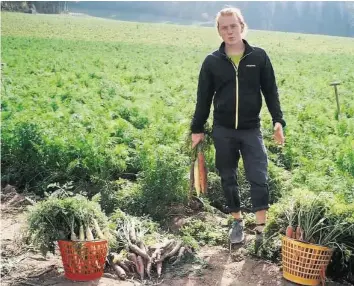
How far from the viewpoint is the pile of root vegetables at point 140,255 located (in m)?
A: 4.97

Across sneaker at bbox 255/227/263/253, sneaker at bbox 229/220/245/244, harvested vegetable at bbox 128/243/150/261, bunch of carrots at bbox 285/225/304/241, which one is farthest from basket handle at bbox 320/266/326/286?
harvested vegetable at bbox 128/243/150/261

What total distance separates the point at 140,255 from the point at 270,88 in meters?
1.98

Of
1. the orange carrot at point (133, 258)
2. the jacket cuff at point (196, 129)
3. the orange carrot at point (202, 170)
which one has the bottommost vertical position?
the orange carrot at point (133, 258)

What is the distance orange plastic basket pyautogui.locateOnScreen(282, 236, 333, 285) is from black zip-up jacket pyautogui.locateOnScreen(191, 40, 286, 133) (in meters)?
1.21

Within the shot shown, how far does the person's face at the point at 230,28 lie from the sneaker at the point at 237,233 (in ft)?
6.05

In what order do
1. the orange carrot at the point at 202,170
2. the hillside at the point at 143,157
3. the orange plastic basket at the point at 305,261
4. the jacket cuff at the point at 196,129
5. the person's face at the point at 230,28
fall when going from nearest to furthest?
the orange plastic basket at the point at 305,261 < the person's face at the point at 230,28 < the jacket cuff at the point at 196,129 < the orange carrot at the point at 202,170 < the hillside at the point at 143,157

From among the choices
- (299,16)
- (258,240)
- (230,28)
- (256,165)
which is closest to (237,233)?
(258,240)

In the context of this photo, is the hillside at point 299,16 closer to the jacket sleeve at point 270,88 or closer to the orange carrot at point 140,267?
the jacket sleeve at point 270,88

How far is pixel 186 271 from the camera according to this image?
500cm

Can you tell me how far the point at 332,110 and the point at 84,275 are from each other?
29.8 feet

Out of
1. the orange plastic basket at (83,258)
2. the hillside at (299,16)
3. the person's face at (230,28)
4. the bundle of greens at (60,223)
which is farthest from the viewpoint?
the hillside at (299,16)

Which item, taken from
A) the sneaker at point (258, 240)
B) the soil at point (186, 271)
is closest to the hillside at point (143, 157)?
the sneaker at point (258, 240)

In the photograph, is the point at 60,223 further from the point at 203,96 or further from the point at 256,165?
the point at 256,165

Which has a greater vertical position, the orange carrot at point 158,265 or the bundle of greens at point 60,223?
the bundle of greens at point 60,223
